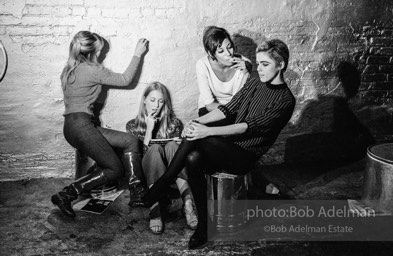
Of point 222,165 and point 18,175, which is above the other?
point 222,165

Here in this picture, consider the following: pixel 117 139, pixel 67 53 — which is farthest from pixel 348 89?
pixel 67 53

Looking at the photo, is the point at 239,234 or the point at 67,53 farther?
the point at 67,53

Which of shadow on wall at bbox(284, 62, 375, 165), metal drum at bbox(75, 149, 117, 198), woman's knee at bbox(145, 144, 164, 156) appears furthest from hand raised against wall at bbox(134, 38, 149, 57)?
shadow on wall at bbox(284, 62, 375, 165)

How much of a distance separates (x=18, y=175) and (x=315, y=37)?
13.8ft

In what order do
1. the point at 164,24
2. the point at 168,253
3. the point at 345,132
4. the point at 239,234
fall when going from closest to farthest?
the point at 168,253 < the point at 239,234 < the point at 164,24 < the point at 345,132

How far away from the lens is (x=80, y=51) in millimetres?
3879

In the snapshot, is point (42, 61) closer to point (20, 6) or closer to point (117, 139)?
point (20, 6)

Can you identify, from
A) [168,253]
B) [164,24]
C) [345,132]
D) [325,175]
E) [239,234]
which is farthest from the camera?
[345,132]

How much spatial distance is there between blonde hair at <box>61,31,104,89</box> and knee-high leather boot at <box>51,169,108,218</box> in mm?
1053

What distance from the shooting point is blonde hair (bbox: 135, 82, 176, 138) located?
4.14 metres

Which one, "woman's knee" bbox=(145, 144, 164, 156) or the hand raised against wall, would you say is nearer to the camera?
"woman's knee" bbox=(145, 144, 164, 156)

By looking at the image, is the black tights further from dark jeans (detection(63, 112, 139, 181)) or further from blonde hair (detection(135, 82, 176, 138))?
blonde hair (detection(135, 82, 176, 138))

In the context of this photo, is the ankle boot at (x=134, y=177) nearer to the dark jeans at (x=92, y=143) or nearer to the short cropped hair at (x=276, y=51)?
the dark jeans at (x=92, y=143)

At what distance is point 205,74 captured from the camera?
4.11m
